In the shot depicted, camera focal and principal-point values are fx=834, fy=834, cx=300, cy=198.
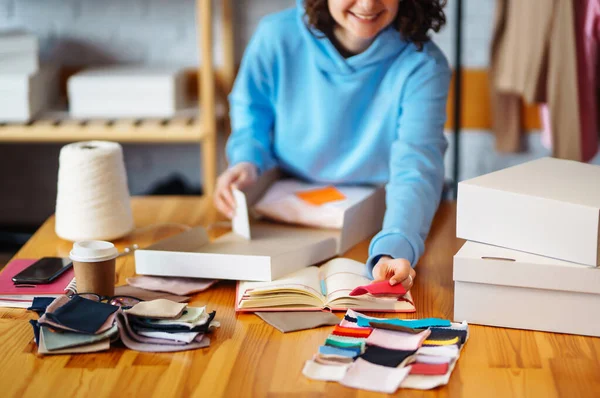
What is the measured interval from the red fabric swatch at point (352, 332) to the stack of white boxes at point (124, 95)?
167 cm

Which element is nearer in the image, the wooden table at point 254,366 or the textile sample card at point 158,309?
the wooden table at point 254,366

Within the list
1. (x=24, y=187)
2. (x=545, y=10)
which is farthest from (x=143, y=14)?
(x=545, y=10)

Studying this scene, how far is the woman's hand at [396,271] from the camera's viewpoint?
4.48 ft

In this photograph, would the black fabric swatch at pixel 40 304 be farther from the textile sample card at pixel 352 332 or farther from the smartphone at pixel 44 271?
the textile sample card at pixel 352 332

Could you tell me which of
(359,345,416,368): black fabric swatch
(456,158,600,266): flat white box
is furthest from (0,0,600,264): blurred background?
(359,345,416,368): black fabric swatch

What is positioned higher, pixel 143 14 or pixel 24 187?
pixel 143 14

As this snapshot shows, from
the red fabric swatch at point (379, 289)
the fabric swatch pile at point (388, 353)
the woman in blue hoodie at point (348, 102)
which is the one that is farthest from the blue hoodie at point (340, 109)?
the fabric swatch pile at point (388, 353)

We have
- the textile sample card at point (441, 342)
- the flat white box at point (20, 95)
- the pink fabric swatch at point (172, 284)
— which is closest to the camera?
the textile sample card at point (441, 342)

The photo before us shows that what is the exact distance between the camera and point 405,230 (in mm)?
1477

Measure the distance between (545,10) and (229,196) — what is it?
1.30 m

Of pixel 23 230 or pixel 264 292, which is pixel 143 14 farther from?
pixel 264 292

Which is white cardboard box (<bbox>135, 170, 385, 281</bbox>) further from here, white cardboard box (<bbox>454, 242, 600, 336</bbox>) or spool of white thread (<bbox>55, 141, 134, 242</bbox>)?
white cardboard box (<bbox>454, 242, 600, 336</bbox>)

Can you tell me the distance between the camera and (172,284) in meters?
1.41

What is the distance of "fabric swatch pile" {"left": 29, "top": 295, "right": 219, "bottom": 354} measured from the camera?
46.8 inches
